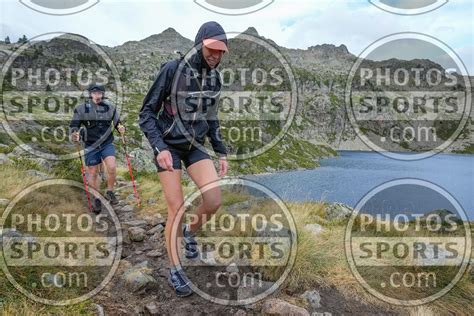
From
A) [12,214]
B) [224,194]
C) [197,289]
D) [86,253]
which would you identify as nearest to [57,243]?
[86,253]

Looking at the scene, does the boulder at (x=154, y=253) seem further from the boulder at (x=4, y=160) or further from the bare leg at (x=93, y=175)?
the boulder at (x=4, y=160)

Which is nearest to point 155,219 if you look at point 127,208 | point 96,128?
point 127,208

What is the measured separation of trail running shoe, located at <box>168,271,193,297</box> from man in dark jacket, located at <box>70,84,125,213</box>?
5.51 metres

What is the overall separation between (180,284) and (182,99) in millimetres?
2502

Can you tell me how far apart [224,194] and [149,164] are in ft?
26.1

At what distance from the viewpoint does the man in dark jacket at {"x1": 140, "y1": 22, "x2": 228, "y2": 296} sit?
170 inches

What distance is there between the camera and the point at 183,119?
4547 mm

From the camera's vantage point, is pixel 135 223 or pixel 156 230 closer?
pixel 156 230

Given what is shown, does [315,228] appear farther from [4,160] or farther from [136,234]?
[4,160]

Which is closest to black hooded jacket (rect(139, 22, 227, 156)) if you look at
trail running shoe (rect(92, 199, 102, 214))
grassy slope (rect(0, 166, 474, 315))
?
grassy slope (rect(0, 166, 474, 315))

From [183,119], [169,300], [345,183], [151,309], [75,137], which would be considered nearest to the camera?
[151,309]

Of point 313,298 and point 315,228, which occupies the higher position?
point 315,228

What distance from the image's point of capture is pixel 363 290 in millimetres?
5012

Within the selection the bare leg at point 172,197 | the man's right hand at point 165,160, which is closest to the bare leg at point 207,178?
the bare leg at point 172,197
